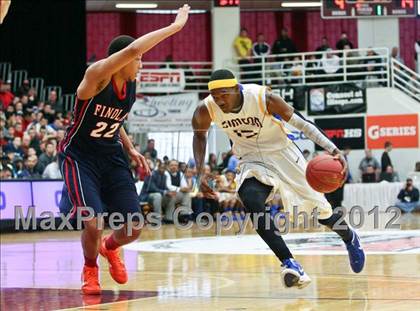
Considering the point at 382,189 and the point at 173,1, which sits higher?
the point at 173,1

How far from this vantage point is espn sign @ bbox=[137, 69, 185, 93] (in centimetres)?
2531

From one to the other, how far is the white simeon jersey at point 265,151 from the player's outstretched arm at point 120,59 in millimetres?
1168

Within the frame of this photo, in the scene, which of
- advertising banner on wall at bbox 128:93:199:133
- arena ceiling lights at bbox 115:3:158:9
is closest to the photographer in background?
advertising banner on wall at bbox 128:93:199:133

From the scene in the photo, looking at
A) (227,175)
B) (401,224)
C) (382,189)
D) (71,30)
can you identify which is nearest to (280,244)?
(401,224)

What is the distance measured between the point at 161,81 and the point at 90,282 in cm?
1852

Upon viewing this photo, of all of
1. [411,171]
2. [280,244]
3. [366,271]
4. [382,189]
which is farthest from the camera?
[411,171]

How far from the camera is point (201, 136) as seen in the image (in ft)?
25.0

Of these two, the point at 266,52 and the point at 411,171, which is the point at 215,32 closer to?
the point at 266,52

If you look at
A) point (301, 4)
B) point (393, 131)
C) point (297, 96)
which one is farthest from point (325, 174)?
point (301, 4)

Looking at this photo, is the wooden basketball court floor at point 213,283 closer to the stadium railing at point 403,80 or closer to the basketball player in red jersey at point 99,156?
the basketball player in red jersey at point 99,156

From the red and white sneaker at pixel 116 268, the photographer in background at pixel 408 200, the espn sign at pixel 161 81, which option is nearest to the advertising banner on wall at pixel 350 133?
the photographer in background at pixel 408 200

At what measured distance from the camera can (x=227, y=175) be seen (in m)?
19.2

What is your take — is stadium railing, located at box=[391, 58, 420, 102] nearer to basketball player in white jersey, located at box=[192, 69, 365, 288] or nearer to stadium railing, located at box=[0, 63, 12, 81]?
stadium railing, located at box=[0, 63, 12, 81]

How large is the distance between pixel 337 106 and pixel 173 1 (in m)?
7.80
